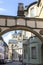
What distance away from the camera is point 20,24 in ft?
72.8

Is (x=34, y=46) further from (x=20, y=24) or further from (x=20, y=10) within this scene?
(x=20, y=24)

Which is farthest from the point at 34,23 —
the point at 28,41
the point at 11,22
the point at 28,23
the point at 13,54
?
the point at 13,54

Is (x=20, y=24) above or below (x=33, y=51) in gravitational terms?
above

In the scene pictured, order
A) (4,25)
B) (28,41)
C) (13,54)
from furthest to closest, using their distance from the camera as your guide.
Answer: (13,54) → (28,41) → (4,25)

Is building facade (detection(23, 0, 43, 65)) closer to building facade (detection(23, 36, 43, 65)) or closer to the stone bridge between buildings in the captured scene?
building facade (detection(23, 36, 43, 65))

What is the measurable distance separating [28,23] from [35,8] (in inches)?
483

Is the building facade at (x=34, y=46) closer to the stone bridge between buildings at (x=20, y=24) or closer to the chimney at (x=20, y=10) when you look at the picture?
the chimney at (x=20, y=10)

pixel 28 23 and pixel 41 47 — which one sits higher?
pixel 28 23

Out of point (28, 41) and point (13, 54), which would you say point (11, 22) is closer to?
point (28, 41)

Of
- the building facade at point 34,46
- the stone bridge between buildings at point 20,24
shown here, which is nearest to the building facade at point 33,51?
the building facade at point 34,46

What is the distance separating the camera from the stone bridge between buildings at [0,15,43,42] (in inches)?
858

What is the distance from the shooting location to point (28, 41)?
3347 cm

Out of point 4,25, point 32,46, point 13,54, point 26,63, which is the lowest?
point 13,54

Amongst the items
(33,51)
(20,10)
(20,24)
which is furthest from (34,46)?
(20,24)
